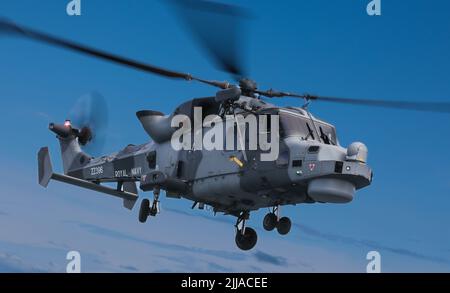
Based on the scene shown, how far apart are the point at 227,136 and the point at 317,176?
380 cm

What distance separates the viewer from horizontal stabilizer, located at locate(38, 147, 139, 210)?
83.2 ft

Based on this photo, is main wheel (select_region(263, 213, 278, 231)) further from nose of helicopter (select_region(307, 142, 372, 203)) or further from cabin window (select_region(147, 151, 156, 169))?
cabin window (select_region(147, 151, 156, 169))

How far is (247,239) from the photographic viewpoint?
23312 millimetres

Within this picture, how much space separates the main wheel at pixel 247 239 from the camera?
23250 mm

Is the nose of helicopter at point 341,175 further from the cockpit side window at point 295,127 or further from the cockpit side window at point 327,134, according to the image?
the cockpit side window at point 327,134

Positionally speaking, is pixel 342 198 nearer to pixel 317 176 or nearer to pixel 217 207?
pixel 317 176

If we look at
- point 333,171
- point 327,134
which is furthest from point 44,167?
point 333,171

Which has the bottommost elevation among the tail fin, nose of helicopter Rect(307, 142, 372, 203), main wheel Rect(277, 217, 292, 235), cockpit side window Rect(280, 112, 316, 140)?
main wheel Rect(277, 217, 292, 235)

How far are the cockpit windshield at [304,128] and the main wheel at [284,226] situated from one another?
9.83 ft

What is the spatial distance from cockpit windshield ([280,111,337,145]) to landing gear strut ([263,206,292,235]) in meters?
2.85

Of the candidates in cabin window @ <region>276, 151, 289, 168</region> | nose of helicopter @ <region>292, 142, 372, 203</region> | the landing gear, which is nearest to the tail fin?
the landing gear

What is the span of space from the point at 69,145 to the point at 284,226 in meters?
13.3

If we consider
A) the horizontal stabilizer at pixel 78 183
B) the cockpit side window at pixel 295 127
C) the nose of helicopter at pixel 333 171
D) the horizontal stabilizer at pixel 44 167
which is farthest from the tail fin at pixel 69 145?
the nose of helicopter at pixel 333 171

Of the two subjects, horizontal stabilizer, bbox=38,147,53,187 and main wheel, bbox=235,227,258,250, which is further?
horizontal stabilizer, bbox=38,147,53,187
